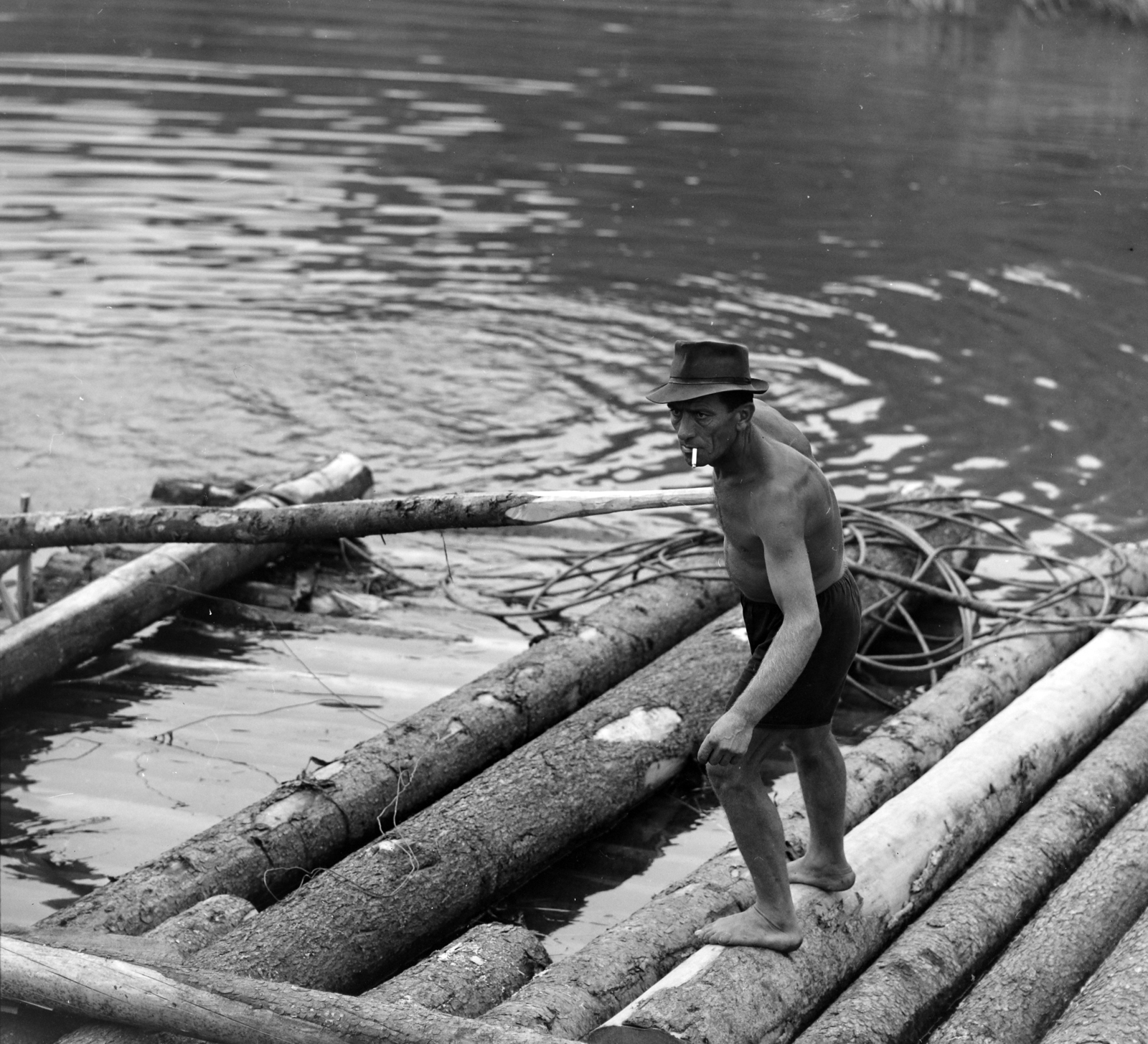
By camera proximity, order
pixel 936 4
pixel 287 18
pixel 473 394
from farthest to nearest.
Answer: pixel 936 4, pixel 287 18, pixel 473 394

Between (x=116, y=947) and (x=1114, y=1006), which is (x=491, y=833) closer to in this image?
(x=116, y=947)

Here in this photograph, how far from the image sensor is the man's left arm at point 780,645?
15.1ft

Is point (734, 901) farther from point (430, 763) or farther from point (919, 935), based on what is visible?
point (430, 763)

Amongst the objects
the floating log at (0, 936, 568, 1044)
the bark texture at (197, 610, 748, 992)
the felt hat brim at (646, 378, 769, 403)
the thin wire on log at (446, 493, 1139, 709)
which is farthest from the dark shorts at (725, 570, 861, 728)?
the thin wire on log at (446, 493, 1139, 709)

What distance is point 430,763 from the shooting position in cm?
653

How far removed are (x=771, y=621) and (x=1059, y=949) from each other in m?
1.43

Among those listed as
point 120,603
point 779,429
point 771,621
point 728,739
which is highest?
point 779,429

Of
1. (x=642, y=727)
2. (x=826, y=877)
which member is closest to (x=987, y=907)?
(x=826, y=877)

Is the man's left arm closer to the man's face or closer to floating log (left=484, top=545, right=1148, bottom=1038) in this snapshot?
the man's face

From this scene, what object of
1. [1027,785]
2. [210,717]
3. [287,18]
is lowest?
[210,717]

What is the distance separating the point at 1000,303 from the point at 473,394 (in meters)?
5.89

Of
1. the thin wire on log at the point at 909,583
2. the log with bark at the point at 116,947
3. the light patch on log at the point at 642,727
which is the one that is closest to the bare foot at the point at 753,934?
the log with bark at the point at 116,947

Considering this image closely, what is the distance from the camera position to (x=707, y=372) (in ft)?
15.1

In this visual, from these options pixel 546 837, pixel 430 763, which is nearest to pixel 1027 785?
pixel 546 837
